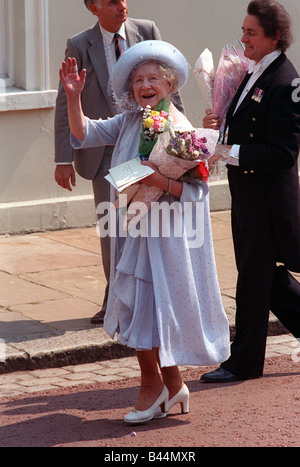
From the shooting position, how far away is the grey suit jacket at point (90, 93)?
21.8 feet

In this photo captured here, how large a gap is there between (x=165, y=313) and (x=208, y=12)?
18.1 feet

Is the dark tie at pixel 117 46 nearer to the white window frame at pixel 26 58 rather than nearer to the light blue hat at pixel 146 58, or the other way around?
the light blue hat at pixel 146 58

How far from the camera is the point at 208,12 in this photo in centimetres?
986

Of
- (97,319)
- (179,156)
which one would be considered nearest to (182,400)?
(179,156)

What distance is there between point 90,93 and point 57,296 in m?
1.45

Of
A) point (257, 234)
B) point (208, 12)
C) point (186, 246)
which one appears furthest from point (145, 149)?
point (208, 12)

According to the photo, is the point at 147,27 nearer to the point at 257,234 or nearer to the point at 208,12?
the point at 257,234

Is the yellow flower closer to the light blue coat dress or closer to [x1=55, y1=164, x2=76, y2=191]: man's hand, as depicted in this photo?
the light blue coat dress

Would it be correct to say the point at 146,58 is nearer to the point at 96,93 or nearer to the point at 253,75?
the point at 253,75

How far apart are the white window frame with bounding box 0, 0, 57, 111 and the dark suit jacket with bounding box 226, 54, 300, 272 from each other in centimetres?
349

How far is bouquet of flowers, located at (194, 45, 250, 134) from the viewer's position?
586cm

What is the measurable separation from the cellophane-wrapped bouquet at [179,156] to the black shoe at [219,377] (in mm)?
1242

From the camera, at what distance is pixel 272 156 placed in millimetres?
5539

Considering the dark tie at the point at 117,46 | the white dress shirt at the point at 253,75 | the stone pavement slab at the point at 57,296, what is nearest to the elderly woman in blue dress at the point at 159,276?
the white dress shirt at the point at 253,75
